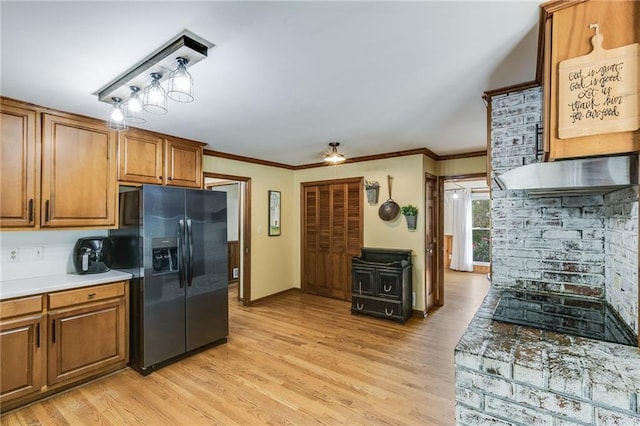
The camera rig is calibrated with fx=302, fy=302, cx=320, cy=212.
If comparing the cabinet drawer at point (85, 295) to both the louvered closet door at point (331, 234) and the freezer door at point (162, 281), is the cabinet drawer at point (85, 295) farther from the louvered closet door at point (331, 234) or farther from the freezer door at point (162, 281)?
the louvered closet door at point (331, 234)

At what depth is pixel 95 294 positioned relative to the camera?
2555mm

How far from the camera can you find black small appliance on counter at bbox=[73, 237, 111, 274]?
2.71m

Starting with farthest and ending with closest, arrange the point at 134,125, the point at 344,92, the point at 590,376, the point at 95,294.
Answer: the point at 134,125 → the point at 95,294 → the point at 344,92 → the point at 590,376

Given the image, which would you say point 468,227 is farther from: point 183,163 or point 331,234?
point 183,163

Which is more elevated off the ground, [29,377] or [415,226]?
[415,226]

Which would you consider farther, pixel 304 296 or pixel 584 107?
pixel 304 296

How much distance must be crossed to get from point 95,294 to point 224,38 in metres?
2.35

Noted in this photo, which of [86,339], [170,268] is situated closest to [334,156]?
[170,268]

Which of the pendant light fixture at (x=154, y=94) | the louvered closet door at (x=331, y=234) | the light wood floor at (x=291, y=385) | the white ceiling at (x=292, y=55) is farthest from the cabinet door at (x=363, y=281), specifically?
the pendant light fixture at (x=154, y=94)

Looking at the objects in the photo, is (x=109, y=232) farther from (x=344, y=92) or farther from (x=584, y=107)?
(x=584, y=107)

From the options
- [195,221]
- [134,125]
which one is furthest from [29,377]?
[134,125]

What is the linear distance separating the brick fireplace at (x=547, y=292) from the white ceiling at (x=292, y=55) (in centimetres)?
54

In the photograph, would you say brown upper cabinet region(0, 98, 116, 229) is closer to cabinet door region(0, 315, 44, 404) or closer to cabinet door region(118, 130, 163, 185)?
cabinet door region(118, 130, 163, 185)

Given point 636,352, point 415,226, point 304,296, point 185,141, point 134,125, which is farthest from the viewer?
point 304,296
